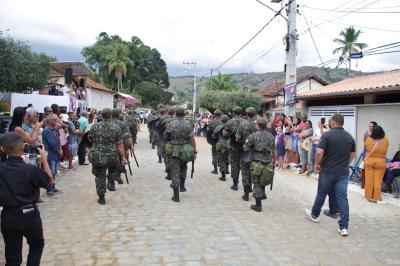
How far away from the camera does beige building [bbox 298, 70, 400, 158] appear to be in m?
10.1

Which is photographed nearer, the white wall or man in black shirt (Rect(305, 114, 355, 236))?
man in black shirt (Rect(305, 114, 355, 236))

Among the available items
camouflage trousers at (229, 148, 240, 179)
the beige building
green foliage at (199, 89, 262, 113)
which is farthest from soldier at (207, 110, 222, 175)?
green foliage at (199, 89, 262, 113)

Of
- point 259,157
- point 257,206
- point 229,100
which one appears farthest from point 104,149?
point 229,100

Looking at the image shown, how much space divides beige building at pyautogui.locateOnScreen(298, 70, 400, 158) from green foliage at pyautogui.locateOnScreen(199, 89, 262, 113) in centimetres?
2012

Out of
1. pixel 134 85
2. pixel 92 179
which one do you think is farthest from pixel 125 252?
pixel 134 85

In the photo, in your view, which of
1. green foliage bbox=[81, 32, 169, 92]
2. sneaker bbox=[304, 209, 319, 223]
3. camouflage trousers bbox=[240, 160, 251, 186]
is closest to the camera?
sneaker bbox=[304, 209, 319, 223]

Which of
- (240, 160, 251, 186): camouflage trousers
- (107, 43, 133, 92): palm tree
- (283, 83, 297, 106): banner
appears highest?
(107, 43, 133, 92): palm tree

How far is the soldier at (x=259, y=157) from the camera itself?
714 centimetres

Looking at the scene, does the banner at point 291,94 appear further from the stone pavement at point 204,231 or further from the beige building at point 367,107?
the stone pavement at point 204,231

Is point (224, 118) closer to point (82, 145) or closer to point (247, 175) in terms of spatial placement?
point (247, 175)

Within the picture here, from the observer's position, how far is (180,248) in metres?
5.21

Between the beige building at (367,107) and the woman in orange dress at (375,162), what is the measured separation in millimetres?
2034

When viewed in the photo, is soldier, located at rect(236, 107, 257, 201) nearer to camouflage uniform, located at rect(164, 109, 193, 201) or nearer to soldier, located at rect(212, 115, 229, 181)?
camouflage uniform, located at rect(164, 109, 193, 201)

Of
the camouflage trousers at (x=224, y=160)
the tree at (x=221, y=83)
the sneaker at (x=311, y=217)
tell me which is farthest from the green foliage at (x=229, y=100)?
the sneaker at (x=311, y=217)
